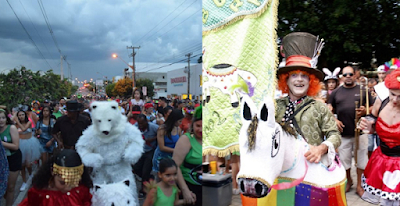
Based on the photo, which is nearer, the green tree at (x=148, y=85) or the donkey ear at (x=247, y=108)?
the donkey ear at (x=247, y=108)

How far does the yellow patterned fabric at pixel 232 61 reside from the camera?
3.49 metres

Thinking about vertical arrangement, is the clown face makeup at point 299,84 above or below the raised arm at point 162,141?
above

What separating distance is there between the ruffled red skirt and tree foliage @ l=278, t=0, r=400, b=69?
4.39 m

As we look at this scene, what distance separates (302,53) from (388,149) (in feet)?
4.75

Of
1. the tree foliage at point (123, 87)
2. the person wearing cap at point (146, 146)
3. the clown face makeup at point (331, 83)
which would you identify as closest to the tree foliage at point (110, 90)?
the tree foliage at point (123, 87)

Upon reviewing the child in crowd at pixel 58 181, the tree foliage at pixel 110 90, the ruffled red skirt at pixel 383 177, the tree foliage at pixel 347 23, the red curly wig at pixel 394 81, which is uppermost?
the tree foliage at pixel 347 23

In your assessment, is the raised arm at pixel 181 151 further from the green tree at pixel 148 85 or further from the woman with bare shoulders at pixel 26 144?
the woman with bare shoulders at pixel 26 144

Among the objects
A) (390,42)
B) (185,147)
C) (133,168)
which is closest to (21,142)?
(133,168)

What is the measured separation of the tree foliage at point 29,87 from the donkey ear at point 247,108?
1188 mm

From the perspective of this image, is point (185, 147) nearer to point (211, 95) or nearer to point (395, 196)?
point (211, 95)

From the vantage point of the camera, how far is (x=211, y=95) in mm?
3543

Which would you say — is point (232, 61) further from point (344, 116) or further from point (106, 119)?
point (344, 116)

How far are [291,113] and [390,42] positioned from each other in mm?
6611

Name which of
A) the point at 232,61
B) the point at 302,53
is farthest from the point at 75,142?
the point at 232,61
